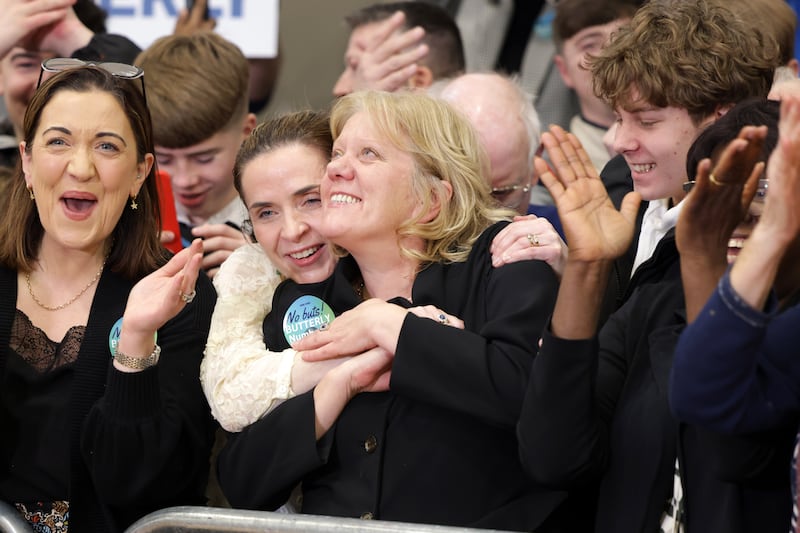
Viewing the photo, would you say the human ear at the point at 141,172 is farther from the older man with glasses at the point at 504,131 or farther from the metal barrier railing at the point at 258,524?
the metal barrier railing at the point at 258,524

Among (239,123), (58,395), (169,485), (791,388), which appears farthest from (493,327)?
(239,123)

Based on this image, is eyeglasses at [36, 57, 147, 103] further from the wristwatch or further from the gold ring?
the gold ring

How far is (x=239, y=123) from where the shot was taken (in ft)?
14.1

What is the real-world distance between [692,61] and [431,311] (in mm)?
873

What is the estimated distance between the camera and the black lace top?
123 inches

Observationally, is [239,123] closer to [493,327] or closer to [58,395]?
[58,395]

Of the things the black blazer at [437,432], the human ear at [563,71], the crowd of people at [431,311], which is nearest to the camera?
the crowd of people at [431,311]

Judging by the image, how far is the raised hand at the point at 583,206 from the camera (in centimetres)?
242

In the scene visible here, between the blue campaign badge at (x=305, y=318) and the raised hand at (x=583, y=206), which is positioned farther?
the blue campaign badge at (x=305, y=318)

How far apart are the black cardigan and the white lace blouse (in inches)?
3.6

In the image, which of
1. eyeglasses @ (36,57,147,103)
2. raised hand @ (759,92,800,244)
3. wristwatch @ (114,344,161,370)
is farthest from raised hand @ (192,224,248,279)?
raised hand @ (759,92,800,244)

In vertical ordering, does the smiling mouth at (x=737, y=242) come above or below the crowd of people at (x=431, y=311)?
above

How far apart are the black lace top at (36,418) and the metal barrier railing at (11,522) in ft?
1.35

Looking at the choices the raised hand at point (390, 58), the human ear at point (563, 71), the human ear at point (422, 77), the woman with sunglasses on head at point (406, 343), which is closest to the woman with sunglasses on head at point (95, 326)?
→ the woman with sunglasses on head at point (406, 343)
